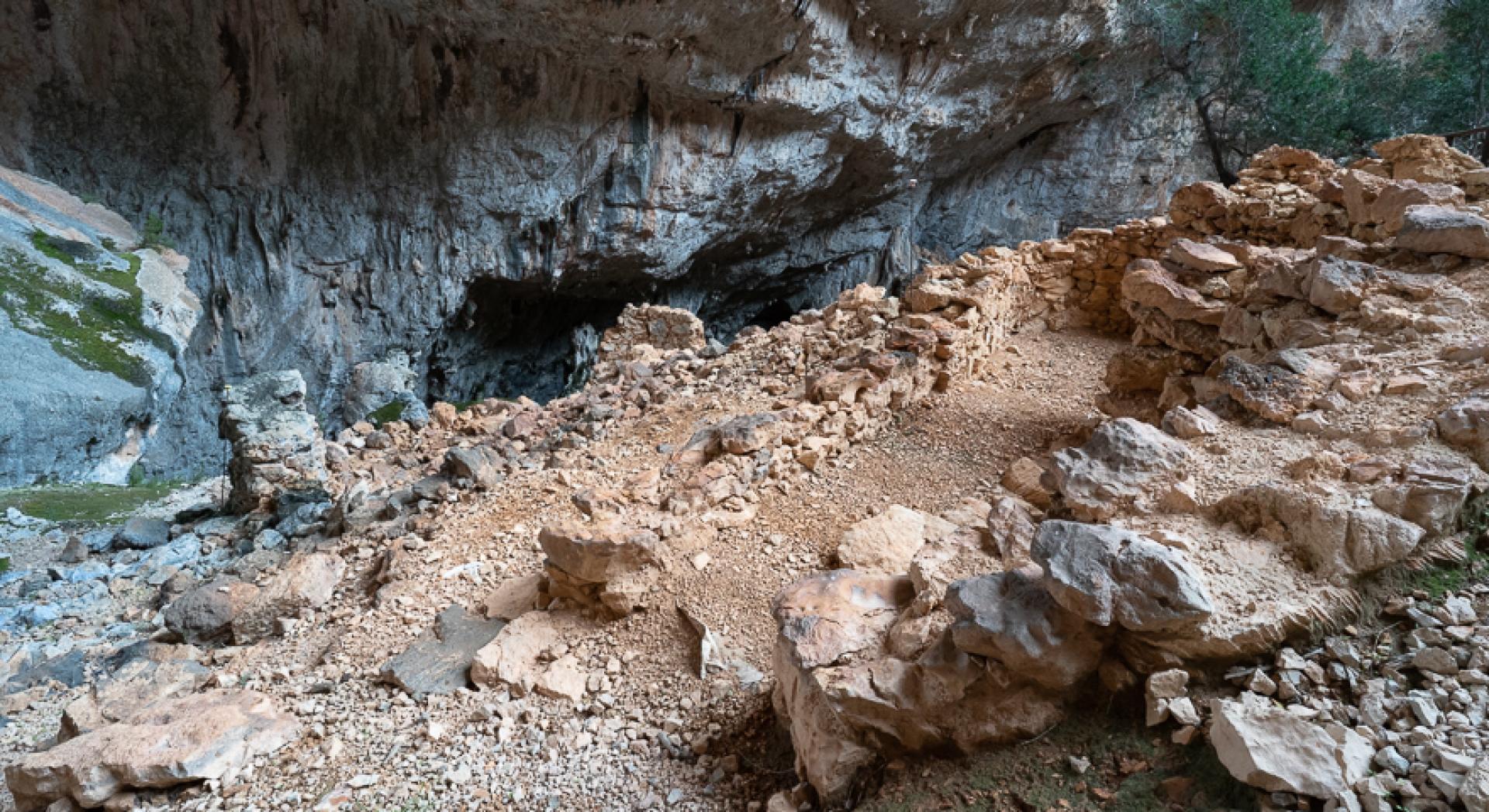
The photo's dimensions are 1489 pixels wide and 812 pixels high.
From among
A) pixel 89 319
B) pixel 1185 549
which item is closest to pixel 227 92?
pixel 89 319

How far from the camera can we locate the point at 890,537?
373 cm

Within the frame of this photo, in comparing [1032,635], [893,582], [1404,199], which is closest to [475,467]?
[893,582]

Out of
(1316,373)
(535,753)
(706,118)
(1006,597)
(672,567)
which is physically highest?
(706,118)

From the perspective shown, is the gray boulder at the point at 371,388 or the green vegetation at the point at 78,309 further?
the gray boulder at the point at 371,388

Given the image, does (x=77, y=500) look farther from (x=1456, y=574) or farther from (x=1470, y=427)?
Answer: (x=1470, y=427)

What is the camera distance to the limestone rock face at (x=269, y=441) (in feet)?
22.6

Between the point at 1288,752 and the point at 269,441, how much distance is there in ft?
26.4

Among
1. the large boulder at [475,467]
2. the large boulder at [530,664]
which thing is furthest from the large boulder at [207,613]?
the large boulder at [530,664]

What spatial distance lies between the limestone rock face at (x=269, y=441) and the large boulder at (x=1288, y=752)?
759 cm

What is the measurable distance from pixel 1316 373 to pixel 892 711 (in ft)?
8.96

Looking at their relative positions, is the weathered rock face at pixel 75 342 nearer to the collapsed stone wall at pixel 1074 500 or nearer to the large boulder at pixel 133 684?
the large boulder at pixel 133 684

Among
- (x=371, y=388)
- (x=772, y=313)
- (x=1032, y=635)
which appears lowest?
(x=371, y=388)

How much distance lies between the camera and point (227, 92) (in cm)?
1211

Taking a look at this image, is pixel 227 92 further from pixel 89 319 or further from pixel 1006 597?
pixel 1006 597
